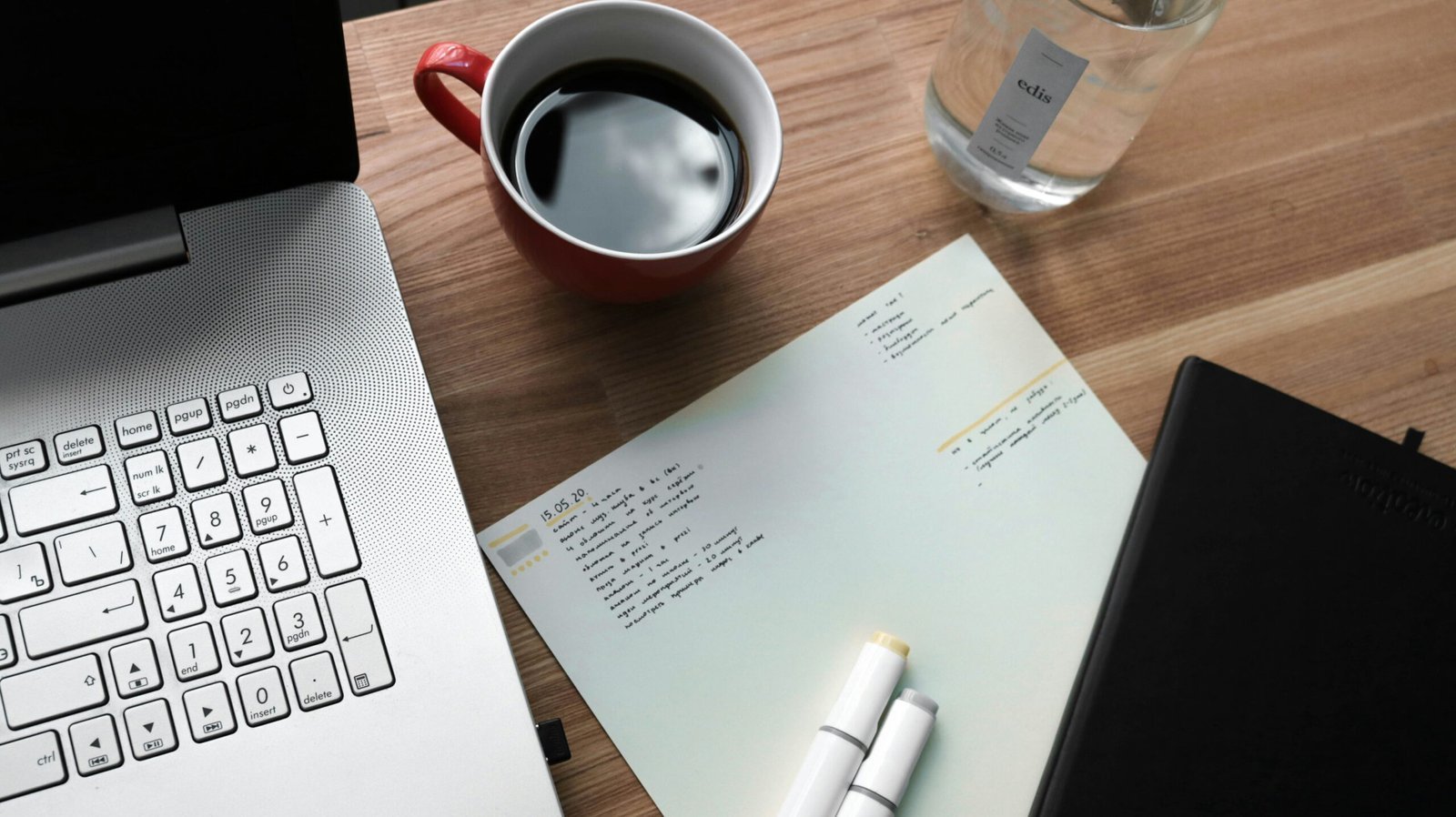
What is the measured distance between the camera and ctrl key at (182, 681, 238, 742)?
1.30 feet

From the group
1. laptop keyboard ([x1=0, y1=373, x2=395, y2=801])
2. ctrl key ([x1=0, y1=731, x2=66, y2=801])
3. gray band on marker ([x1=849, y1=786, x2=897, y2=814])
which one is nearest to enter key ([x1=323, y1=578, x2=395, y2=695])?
laptop keyboard ([x1=0, y1=373, x2=395, y2=801])

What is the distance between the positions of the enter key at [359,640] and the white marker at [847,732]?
178mm

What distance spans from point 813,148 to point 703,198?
0.10m

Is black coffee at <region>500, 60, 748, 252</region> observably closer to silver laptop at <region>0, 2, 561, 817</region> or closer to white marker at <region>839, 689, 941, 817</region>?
silver laptop at <region>0, 2, 561, 817</region>

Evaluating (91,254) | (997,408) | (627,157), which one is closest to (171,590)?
(91,254)

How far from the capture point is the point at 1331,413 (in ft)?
1.79

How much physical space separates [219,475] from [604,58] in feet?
0.83

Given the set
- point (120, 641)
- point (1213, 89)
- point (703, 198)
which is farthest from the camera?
point (1213, 89)

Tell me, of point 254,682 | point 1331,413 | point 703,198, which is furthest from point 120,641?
point 1331,413

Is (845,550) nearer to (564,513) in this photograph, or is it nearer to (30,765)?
(564,513)

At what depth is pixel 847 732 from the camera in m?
0.47

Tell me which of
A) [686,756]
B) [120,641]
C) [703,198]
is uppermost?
[703,198]

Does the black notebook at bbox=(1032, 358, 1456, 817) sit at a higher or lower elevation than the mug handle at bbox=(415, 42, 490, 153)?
lower

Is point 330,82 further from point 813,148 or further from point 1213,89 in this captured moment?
point 1213,89
